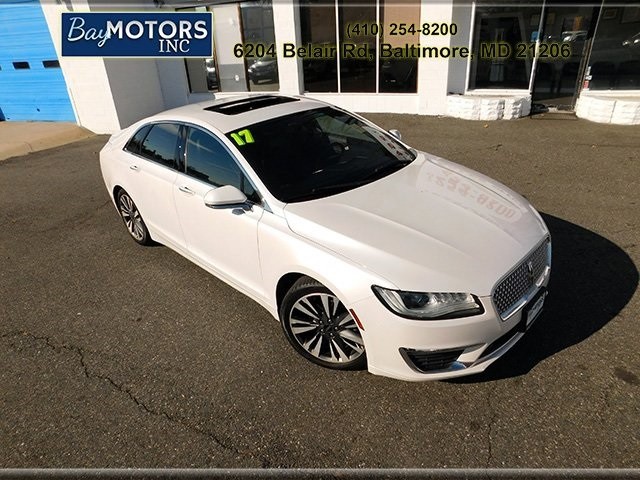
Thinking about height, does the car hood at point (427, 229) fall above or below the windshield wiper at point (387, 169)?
below

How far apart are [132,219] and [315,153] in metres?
2.56

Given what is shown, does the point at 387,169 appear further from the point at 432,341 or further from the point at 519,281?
the point at 432,341

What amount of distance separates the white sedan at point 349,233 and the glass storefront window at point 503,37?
752cm

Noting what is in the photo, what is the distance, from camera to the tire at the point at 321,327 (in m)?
2.73

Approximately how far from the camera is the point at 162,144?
407 centimetres

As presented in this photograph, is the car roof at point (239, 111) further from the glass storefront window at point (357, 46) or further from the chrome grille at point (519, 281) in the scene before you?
the glass storefront window at point (357, 46)

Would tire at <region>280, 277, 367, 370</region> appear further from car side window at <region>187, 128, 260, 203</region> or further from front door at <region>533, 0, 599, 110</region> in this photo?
front door at <region>533, 0, 599, 110</region>

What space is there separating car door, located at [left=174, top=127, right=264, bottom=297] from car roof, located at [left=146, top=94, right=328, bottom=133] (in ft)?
0.51

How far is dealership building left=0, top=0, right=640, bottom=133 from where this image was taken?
9.43m

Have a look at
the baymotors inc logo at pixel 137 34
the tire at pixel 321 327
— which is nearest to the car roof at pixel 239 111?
the tire at pixel 321 327

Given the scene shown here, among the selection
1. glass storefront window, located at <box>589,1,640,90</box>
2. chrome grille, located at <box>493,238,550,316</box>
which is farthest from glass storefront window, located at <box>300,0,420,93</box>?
chrome grille, located at <box>493,238,550,316</box>

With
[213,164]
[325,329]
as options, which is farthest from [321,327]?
[213,164]

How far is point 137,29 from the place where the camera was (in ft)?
37.9

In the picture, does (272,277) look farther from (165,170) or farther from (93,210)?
(93,210)
